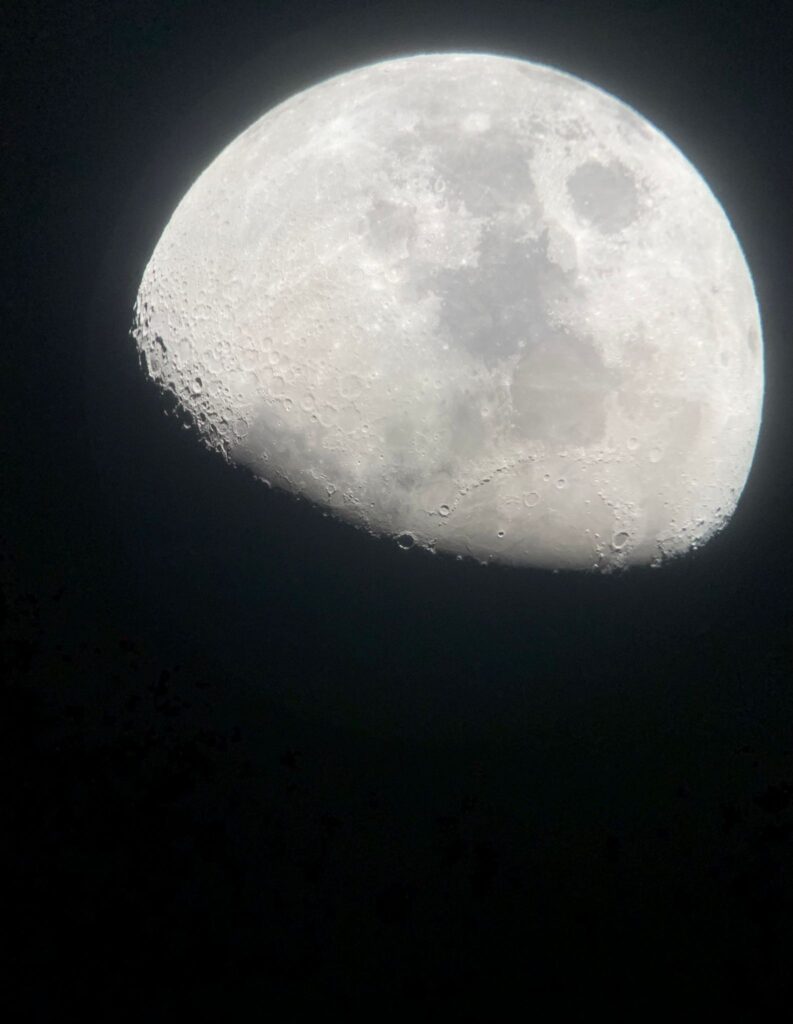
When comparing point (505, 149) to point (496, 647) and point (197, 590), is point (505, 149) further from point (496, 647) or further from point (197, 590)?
point (197, 590)

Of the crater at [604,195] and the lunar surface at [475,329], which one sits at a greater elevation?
the crater at [604,195]

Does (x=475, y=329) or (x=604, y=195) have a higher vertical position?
(x=604, y=195)

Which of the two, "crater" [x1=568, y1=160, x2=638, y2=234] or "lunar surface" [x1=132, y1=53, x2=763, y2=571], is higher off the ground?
"crater" [x1=568, y1=160, x2=638, y2=234]

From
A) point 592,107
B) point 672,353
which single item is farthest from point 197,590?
point 592,107

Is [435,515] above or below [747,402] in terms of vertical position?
below

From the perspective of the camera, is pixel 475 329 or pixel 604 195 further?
pixel 604 195
